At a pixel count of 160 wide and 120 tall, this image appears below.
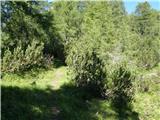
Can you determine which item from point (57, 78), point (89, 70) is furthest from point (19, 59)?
point (89, 70)

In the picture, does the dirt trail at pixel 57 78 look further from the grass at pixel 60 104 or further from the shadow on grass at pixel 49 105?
the shadow on grass at pixel 49 105

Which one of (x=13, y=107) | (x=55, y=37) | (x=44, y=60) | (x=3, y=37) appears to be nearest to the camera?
(x=13, y=107)

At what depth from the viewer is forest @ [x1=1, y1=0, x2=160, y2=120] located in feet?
52.3

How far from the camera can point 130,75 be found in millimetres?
19797

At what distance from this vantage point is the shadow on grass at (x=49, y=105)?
45.9 ft

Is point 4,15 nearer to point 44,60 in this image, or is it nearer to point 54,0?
point 44,60

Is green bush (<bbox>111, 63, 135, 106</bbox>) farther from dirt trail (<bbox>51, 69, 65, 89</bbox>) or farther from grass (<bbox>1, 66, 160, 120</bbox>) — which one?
dirt trail (<bbox>51, 69, 65, 89</bbox>)

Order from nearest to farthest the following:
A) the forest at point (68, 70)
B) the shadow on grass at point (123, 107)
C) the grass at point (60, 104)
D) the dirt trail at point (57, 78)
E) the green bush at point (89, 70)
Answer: the grass at point (60, 104), the forest at point (68, 70), the shadow on grass at point (123, 107), the green bush at point (89, 70), the dirt trail at point (57, 78)

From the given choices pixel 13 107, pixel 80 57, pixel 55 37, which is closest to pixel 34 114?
pixel 13 107

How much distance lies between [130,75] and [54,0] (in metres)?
22.9

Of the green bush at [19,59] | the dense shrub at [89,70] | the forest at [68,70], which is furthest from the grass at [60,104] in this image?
the green bush at [19,59]

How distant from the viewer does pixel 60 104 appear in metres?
16.4

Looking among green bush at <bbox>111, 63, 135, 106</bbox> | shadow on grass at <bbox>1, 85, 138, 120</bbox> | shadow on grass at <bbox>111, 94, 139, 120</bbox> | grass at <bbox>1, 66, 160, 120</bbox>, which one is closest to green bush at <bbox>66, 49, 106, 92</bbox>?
grass at <bbox>1, 66, 160, 120</bbox>

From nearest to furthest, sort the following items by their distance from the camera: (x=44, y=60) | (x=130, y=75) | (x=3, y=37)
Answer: (x=130, y=75), (x=3, y=37), (x=44, y=60)
